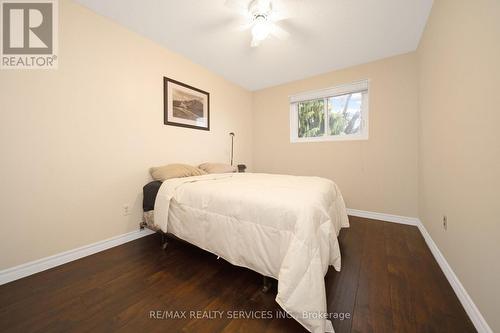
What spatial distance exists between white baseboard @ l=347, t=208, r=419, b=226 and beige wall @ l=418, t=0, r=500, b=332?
765mm

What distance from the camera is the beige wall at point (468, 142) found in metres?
0.90

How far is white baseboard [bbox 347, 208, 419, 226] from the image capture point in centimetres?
249

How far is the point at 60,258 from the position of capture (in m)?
1.61

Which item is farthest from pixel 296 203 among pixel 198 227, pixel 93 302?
pixel 93 302

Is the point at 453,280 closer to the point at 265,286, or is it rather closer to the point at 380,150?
the point at 265,286

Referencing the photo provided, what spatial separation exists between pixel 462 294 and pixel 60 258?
311 cm

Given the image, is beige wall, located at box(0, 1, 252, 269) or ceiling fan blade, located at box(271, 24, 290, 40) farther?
ceiling fan blade, located at box(271, 24, 290, 40)

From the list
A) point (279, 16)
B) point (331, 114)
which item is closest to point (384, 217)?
point (331, 114)

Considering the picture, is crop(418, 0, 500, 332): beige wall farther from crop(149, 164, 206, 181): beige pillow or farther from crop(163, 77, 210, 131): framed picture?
crop(163, 77, 210, 131): framed picture

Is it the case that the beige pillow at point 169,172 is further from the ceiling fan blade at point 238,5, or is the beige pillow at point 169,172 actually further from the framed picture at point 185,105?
the ceiling fan blade at point 238,5

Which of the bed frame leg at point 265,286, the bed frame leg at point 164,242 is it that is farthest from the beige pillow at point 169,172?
the bed frame leg at point 265,286

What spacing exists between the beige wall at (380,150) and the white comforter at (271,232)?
1.97m

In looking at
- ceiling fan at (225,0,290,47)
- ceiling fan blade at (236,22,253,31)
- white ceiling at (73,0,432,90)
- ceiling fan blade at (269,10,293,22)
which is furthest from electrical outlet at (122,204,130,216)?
ceiling fan blade at (269,10,293,22)

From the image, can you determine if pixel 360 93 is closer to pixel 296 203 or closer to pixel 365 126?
pixel 365 126
